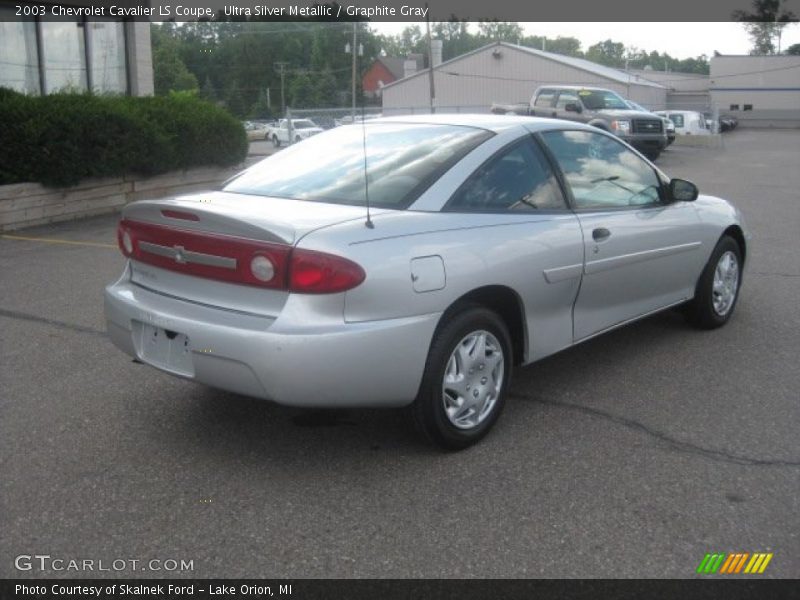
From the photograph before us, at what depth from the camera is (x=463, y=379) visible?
13.6 feet

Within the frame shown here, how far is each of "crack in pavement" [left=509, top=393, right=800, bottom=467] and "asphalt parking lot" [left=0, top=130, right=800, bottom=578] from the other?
0.01 metres

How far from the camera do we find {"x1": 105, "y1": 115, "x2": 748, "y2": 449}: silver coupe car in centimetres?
372

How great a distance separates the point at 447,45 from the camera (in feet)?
188

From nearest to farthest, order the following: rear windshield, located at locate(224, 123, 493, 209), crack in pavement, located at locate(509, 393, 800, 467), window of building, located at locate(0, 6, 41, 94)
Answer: crack in pavement, located at locate(509, 393, 800, 467) < rear windshield, located at locate(224, 123, 493, 209) < window of building, located at locate(0, 6, 41, 94)

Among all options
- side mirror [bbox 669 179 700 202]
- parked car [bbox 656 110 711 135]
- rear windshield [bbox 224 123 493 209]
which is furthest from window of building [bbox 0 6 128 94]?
parked car [bbox 656 110 711 135]

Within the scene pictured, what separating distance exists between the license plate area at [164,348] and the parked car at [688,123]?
36.3 m

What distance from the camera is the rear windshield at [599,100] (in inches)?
998

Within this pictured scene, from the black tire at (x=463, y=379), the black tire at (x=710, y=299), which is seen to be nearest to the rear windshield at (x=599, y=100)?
the black tire at (x=710, y=299)

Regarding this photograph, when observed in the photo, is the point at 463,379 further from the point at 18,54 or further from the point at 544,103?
the point at 544,103

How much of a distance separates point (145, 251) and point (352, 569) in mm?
1962

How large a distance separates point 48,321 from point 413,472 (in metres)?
3.75

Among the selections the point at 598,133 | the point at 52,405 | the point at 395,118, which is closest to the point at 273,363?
the point at 52,405
